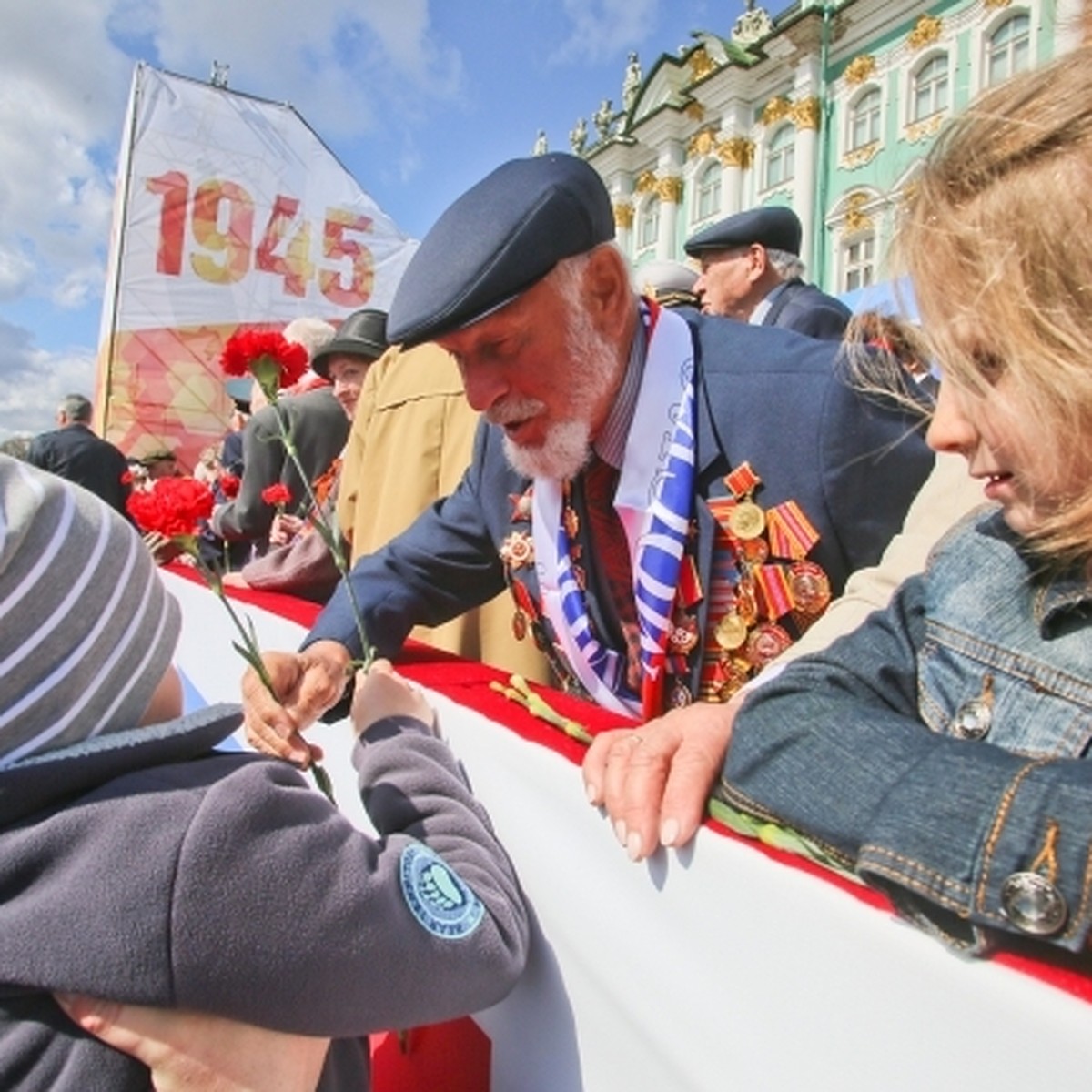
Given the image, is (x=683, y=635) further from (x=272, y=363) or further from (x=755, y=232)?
(x=755, y=232)

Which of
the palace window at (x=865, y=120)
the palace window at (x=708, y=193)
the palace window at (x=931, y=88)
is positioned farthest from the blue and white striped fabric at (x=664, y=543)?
the palace window at (x=708, y=193)

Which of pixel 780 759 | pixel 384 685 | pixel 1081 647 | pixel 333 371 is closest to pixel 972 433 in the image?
pixel 1081 647

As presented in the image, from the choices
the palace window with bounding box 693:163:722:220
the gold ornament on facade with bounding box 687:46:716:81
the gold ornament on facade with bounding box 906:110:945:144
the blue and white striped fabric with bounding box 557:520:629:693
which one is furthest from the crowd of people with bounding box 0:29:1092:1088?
the gold ornament on facade with bounding box 687:46:716:81

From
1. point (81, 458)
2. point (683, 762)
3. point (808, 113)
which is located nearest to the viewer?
point (683, 762)

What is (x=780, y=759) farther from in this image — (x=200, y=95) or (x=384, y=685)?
(x=200, y=95)

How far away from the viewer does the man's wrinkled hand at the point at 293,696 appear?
128 centimetres

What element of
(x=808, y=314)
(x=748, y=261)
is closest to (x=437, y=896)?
(x=808, y=314)

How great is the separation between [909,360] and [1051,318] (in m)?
0.76

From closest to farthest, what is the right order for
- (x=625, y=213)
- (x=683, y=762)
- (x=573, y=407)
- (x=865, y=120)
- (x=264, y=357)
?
(x=683, y=762) < (x=264, y=357) < (x=573, y=407) < (x=865, y=120) < (x=625, y=213)

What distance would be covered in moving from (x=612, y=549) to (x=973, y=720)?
3.15 ft

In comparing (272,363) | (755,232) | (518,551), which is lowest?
(518,551)

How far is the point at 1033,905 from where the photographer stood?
54 cm

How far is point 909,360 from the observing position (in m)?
1.41

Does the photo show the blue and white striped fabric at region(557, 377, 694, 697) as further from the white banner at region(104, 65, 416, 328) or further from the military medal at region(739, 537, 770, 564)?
the white banner at region(104, 65, 416, 328)
